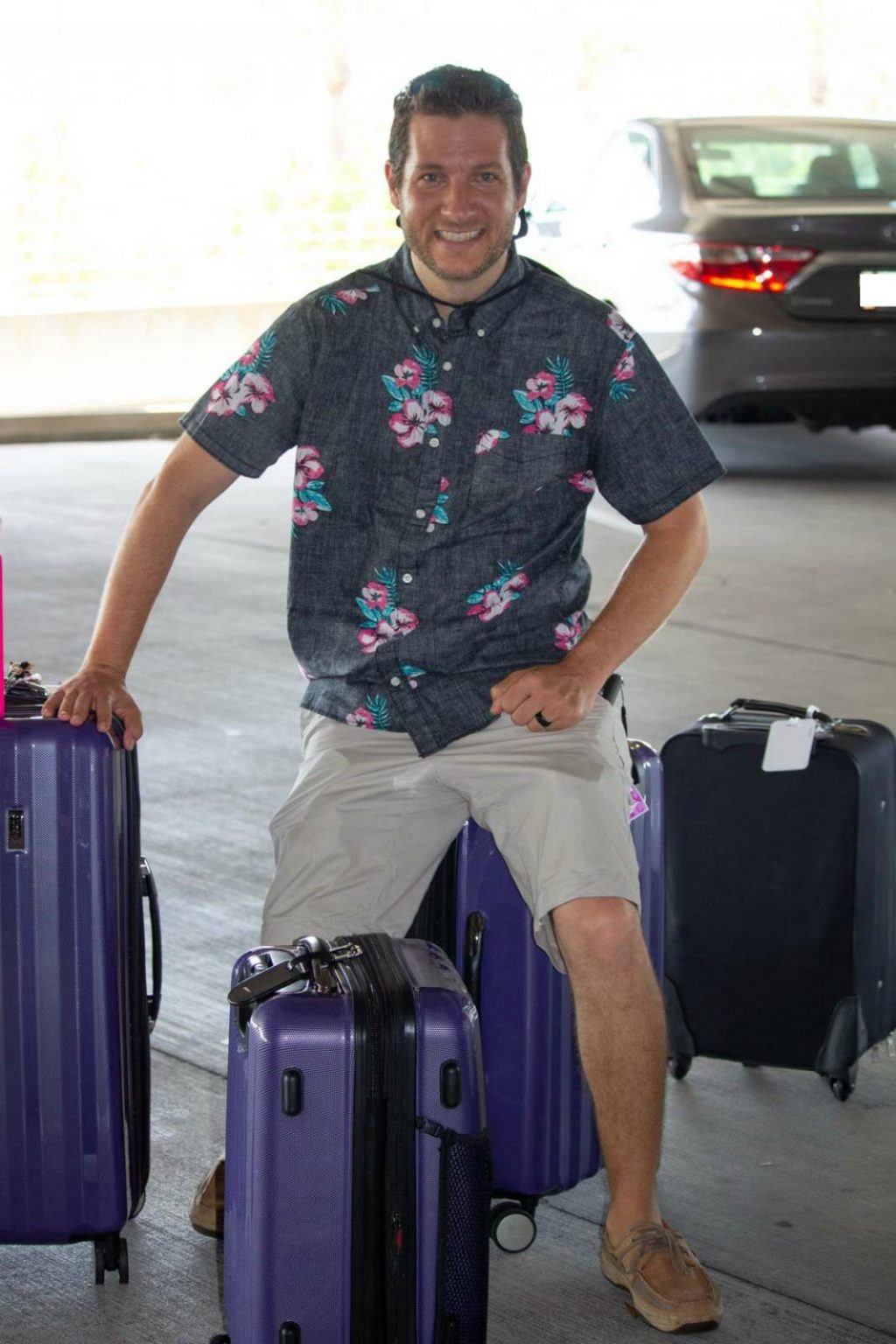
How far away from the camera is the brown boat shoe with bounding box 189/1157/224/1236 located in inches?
113

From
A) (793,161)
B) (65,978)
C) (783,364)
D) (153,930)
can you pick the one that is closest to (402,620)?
(153,930)

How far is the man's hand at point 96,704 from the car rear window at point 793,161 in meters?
7.05

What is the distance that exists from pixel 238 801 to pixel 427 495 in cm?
215

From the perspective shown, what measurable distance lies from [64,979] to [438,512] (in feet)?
2.68

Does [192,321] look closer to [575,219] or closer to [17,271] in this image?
[17,271]

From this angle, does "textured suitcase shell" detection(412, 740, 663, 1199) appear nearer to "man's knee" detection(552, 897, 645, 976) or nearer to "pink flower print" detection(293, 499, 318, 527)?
"man's knee" detection(552, 897, 645, 976)

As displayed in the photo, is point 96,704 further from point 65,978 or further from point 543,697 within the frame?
point 543,697

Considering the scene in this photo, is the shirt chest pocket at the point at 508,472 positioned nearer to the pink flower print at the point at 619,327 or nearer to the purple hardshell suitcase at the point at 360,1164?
the pink flower print at the point at 619,327

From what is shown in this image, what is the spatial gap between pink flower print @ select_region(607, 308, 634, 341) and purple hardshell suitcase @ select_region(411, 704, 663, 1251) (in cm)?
72

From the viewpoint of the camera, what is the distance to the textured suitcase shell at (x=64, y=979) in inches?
104

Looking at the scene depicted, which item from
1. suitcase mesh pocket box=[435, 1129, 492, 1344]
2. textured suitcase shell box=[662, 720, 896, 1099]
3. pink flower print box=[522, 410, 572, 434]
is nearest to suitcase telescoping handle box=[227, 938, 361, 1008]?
suitcase mesh pocket box=[435, 1129, 492, 1344]

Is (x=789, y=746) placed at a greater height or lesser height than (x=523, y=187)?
lesser

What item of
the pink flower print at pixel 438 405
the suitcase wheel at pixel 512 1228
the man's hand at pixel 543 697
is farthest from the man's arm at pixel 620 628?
the suitcase wheel at pixel 512 1228

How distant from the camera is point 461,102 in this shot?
2.98 m
